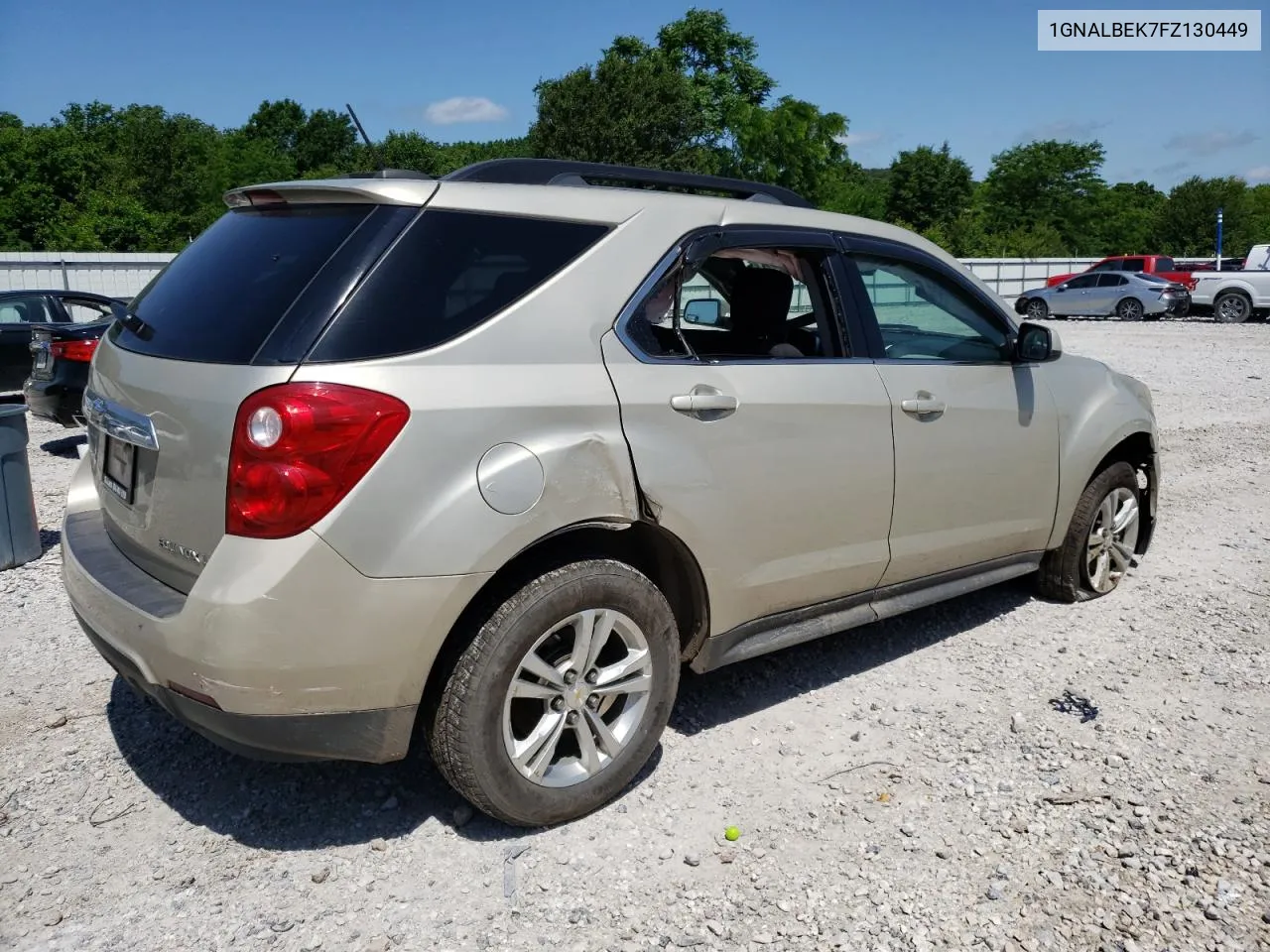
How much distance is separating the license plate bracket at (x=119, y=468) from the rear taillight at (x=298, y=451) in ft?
1.94

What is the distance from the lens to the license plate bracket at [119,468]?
296 cm

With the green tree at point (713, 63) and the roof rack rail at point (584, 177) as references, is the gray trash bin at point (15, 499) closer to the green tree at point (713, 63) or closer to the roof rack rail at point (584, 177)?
the roof rack rail at point (584, 177)

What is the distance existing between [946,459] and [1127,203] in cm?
9547

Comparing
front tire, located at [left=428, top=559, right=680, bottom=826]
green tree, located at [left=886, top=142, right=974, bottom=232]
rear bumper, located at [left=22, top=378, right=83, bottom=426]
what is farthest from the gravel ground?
green tree, located at [left=886, top=142, right=974, bottom=232]

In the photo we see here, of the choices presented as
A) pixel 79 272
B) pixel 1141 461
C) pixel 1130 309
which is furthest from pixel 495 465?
pixel 1130 309

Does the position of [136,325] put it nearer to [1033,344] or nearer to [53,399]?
[1033,344]

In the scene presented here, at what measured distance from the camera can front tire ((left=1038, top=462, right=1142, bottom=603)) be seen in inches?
197

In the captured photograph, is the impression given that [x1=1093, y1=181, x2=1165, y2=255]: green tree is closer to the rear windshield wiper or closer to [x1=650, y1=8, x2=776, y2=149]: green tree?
[x1=650, y1=8, x2=776, y2=149]: green tree

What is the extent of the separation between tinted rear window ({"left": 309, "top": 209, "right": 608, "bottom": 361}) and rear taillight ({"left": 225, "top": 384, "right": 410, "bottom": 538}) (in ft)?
0.45

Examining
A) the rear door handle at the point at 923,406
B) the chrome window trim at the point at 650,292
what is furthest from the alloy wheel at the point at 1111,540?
the chrome window trim at the point at 650,292

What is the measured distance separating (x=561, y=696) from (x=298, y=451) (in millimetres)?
1053

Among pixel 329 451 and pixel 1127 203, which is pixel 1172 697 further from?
pixel 1127 203

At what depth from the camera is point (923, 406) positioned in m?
3.92

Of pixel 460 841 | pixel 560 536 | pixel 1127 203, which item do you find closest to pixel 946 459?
pixel 560 536
